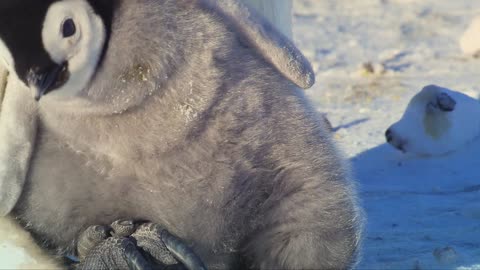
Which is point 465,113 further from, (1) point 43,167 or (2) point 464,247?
(1) point 43,167

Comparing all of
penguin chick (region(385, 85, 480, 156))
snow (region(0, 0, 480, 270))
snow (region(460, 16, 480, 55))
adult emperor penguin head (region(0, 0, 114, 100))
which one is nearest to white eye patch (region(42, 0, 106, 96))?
adult emperor penguin head (region(0, 0, 114, 100))

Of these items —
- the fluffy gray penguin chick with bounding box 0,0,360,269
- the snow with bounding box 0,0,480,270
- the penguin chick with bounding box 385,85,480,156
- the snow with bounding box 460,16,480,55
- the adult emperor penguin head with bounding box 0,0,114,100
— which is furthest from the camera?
the snow with bounding box 460,16,480,55

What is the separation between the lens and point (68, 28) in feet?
3.91

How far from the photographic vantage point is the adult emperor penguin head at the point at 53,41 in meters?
1.16

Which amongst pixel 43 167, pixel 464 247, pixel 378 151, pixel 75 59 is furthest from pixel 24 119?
pixel 378 151

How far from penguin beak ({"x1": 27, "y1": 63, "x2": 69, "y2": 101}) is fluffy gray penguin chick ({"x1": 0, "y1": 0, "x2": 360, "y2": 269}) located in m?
0.02

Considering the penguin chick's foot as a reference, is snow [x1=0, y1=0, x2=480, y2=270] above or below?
below

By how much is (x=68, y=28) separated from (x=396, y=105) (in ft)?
6.72

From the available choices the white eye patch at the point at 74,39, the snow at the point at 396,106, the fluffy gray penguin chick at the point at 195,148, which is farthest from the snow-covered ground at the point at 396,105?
the white eye patch at the point at 74,39

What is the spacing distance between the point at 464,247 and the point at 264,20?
2.20ft

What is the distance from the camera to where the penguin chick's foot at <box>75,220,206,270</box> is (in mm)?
1305

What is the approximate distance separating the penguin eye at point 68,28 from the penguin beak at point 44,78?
4cm

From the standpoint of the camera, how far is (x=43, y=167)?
4.58 ft

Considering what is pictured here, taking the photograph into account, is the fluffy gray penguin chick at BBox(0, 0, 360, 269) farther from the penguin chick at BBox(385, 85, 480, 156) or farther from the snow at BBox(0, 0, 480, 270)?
the penguin chick at BBox(385, 85, 480, 156)
